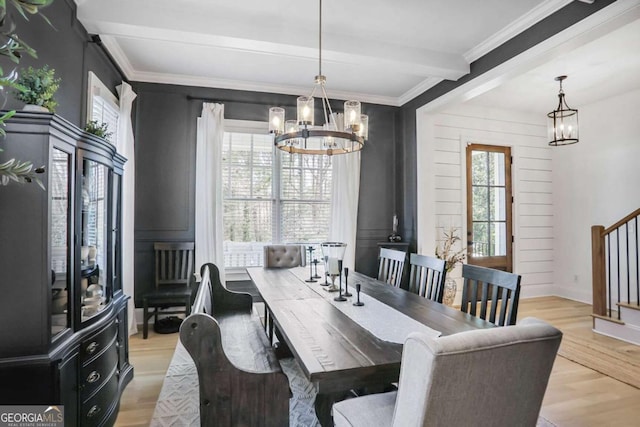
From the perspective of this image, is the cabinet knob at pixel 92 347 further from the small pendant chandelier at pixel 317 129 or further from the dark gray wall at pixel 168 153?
the dark gray wall at pixel 168 153

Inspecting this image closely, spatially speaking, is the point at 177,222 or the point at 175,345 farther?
the point at 177,222

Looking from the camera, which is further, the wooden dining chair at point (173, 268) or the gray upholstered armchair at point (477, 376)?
the wooden dining chair at point (173, 268)

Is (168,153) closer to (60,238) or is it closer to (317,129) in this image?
(317,129)

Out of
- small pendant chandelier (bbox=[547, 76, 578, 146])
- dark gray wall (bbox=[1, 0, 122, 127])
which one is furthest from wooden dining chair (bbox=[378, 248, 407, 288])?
dark gray wall (bbox=[1, 0, 122, 127])

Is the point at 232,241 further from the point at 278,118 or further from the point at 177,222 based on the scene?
the point at 278,118

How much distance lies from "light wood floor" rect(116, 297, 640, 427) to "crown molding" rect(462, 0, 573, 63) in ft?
9.66

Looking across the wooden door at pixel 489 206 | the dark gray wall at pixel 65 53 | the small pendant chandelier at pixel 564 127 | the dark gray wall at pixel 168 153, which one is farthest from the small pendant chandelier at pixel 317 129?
the wooden door at pixel 489 206

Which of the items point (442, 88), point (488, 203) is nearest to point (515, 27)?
point (442, 88)

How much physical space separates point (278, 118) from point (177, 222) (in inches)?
86.1

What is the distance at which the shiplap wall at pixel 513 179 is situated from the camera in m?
4.59

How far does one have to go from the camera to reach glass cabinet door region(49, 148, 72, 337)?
1666 millimetres

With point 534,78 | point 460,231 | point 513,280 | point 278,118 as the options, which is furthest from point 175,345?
point 534,78

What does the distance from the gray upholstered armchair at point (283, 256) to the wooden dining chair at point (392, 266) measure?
3.14ft

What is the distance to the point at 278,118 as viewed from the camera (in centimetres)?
279
